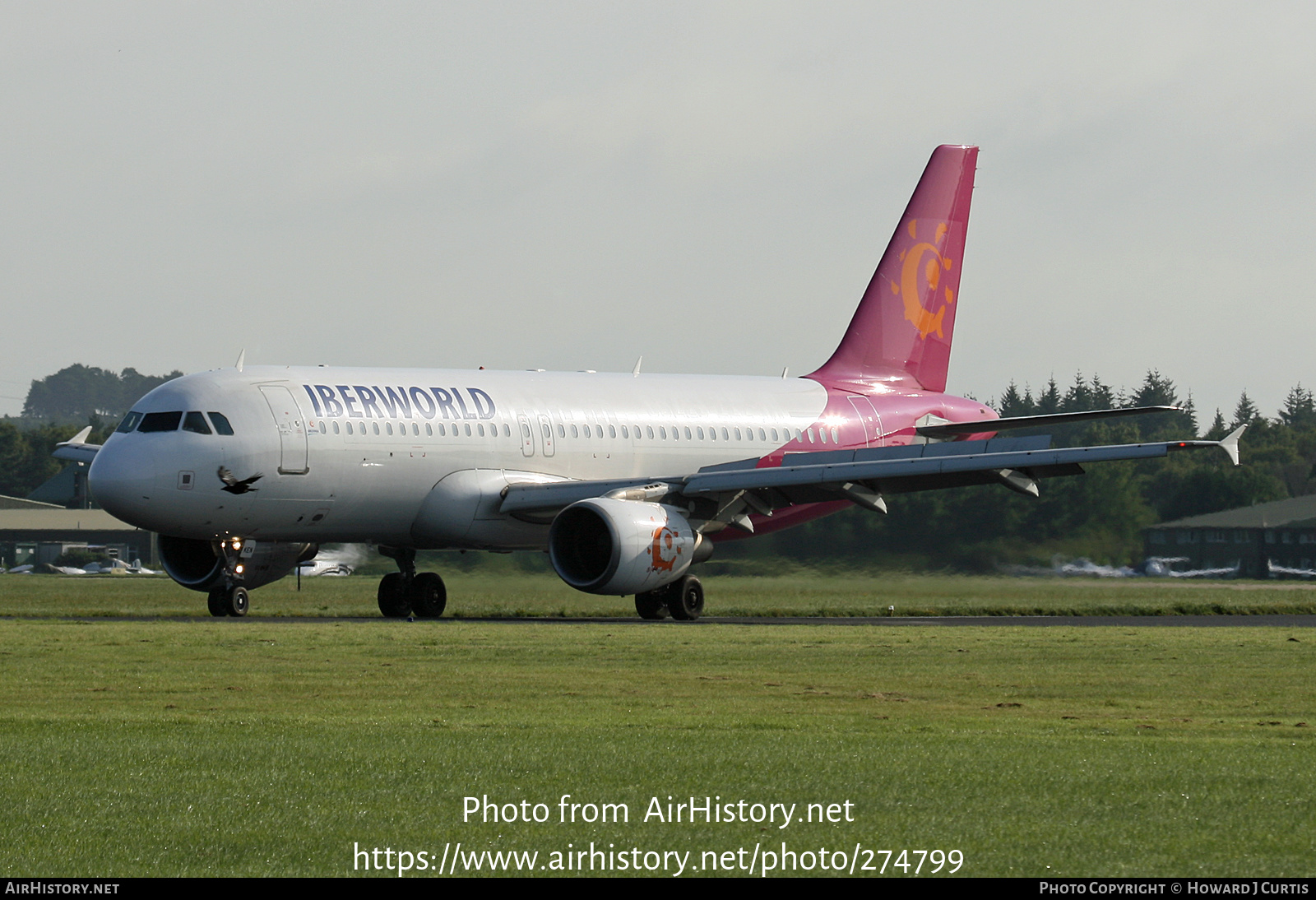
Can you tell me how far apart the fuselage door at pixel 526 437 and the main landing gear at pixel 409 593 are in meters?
2.78

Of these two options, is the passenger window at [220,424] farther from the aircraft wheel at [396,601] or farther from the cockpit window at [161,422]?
the aircraft wheel at [396,601]

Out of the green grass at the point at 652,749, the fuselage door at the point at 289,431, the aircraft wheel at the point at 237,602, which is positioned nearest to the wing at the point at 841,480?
the fuselage door at the point at 289,431

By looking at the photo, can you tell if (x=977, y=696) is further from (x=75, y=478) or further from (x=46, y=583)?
(x=75, y=478)

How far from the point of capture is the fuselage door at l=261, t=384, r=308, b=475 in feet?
94.6

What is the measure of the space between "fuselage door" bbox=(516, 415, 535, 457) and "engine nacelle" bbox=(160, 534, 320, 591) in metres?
4.33

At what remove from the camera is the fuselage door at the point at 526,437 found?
32.1 meters

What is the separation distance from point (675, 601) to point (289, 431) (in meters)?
7.03

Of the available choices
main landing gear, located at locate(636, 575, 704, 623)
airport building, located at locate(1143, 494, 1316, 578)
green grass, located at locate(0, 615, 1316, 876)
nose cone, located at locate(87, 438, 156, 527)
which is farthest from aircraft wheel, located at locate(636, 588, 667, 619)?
airport building, located at locate(1143, 494, 1316, 578)

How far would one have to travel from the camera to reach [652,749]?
1245cm

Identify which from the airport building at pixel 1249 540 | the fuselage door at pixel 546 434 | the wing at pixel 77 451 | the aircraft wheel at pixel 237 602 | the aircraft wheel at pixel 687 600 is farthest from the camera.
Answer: the airport building at pixel 1249 540

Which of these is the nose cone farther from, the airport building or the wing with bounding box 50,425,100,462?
the airport building

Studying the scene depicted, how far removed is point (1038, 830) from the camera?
9.23 meters

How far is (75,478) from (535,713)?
63336 mm
